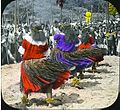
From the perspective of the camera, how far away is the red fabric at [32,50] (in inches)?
86.0

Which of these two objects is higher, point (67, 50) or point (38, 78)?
point (67, 50)

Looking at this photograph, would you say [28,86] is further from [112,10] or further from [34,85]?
[112,10]

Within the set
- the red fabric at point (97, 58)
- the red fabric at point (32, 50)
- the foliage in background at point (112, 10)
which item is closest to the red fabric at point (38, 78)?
the red fabric at point (32, 50)

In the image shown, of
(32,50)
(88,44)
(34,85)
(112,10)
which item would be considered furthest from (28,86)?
(112,10)

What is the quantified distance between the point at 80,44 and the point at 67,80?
193mm

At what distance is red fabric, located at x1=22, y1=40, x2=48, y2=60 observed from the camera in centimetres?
218

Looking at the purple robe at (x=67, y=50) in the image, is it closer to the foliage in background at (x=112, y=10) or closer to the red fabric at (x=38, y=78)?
the red fabric at (x=38, y=78)

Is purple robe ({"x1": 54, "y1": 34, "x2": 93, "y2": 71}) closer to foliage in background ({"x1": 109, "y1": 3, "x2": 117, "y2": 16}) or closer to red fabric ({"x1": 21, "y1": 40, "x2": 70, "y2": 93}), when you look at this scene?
red fabric ({"x1": 21, "y1": 40, "x2": 70, "y2": 93})

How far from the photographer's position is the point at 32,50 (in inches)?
86.3

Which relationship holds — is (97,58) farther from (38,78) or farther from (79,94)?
(38,78)

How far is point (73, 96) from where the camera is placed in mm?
2246

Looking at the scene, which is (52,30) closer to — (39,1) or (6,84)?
(39,1)

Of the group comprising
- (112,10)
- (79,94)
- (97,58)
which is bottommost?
(79,94)

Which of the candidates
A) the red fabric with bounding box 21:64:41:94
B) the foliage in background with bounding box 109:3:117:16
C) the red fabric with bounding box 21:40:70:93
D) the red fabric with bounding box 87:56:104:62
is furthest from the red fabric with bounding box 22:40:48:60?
the foliage in background with bounding box 109:3:117:16
